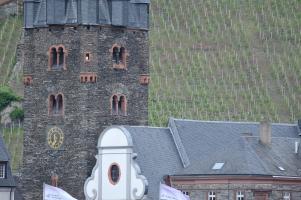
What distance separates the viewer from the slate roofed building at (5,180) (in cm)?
14725

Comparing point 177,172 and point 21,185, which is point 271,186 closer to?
point 177,172

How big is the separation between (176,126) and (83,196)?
721 cm

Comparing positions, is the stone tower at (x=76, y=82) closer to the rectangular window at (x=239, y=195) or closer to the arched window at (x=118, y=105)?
the arched window at (x=118, y=105)

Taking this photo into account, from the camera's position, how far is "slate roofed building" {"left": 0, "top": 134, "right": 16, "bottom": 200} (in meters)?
147

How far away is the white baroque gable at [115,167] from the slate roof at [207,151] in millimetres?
832

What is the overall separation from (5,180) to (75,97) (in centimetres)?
687

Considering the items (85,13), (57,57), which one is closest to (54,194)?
(57,57)

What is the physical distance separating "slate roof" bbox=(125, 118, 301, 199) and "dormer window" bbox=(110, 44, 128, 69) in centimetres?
445

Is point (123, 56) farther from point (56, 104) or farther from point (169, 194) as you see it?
point (169, 194)

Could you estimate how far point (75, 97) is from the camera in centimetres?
14575

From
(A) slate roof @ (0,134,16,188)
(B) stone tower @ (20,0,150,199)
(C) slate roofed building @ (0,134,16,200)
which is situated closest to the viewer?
(B) stone tower @ (20,0,150,199)

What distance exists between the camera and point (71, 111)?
146 metres

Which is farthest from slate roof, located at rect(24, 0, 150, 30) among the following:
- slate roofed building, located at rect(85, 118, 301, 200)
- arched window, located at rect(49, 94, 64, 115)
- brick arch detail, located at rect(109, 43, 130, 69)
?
slate roofed building, located at rect(85, 118, 301, 200)

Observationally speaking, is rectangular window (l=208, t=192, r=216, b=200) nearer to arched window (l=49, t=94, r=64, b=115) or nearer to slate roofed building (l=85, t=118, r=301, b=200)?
slate roofed building (l=85, t=118, r=301, b=200)
